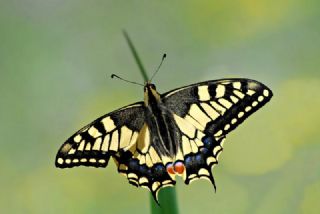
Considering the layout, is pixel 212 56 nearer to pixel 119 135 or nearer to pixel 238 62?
pixel 238 62

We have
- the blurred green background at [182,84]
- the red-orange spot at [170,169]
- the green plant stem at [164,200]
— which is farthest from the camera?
the blurred green background at [182,84]

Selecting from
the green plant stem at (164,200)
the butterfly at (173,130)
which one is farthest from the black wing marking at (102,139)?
the green plant stem at (164,200)

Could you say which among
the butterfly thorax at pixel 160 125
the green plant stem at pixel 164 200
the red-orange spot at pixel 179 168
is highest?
the butterfly thorax at pixel 160 125

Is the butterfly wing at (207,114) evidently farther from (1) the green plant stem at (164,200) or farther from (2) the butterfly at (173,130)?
(1) the green plant stem at (164,200)

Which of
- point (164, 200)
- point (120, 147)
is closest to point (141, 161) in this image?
point (120, 147)

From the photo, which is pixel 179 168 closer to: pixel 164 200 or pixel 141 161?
pixel 141 161

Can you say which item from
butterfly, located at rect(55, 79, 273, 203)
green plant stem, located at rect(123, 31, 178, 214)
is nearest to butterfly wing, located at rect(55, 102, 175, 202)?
butterfly, located at rect(55, 79, 273, 203)
